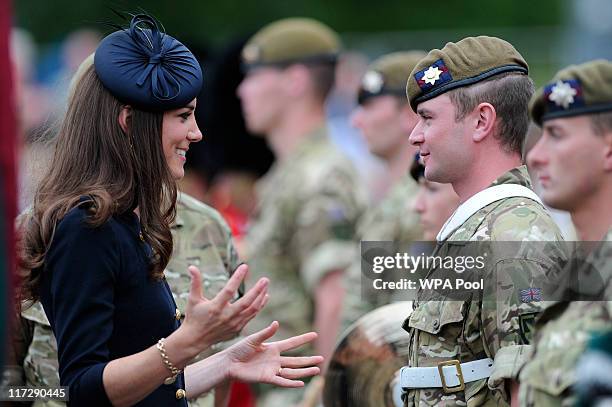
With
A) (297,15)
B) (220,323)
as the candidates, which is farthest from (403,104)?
(297,15)

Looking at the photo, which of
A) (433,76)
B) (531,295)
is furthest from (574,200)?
(433,76)

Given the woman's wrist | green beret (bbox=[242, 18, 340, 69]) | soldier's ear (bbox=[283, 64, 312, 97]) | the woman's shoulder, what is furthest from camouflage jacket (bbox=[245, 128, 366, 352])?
the woman's wrist

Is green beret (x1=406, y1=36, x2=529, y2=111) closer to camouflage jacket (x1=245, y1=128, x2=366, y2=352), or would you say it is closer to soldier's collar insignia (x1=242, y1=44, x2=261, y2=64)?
camouflage jacket (x1=245, y1=128, x2=366, y2=352)

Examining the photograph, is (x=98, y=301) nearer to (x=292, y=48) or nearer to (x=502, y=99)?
(x=502, y=99)

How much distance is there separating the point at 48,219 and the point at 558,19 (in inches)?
867

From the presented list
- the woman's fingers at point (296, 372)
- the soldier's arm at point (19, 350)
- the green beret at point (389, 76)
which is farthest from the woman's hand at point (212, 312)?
the green beret at point (389, 76)

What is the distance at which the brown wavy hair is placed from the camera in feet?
14.5

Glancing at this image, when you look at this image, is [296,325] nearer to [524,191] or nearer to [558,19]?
[524,191]

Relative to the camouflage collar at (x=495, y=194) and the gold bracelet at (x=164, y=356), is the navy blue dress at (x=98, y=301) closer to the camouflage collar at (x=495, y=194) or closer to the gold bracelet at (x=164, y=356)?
the gold bracelet at (x=164, y=356)

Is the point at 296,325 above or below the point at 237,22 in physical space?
below

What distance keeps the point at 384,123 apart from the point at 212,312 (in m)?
5.01

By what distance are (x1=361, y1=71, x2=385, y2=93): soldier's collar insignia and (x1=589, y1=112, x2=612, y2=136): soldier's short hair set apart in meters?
5.03

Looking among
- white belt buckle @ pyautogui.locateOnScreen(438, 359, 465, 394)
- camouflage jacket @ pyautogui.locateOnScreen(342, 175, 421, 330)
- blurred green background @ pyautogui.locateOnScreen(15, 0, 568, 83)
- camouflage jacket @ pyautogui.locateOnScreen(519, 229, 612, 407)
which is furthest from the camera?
blurred green background @ pyautogui.locateOnScreen(15, 0, 568, 83)

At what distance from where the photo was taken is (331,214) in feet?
28.0
